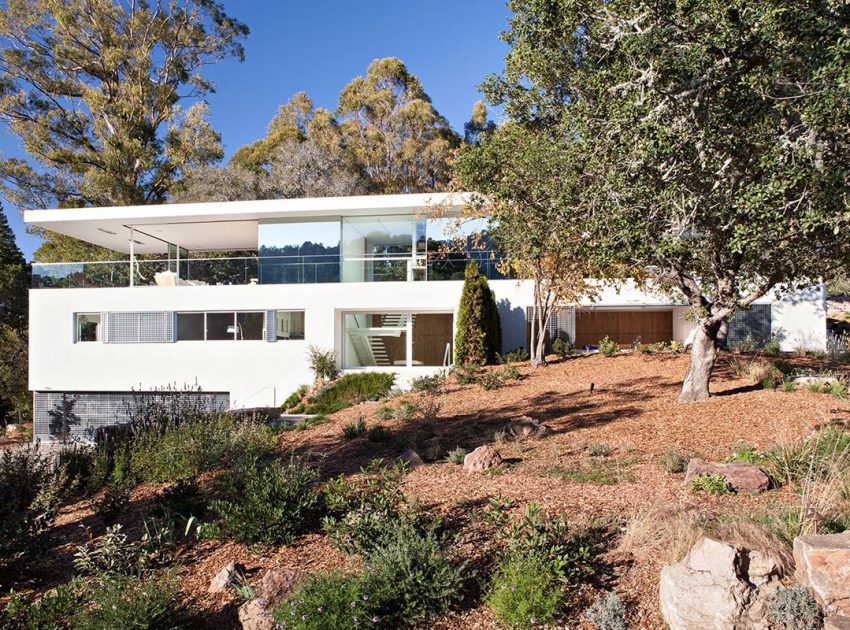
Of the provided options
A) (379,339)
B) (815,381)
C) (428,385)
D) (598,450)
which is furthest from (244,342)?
(815,381)

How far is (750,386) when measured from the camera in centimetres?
1041

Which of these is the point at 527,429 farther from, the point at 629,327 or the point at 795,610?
the point at 629,327

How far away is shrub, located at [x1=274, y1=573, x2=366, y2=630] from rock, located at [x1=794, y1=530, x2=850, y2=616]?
8.64 feet

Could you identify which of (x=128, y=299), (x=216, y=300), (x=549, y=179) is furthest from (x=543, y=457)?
(x=128, y=299)

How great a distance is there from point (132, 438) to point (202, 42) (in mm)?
25986

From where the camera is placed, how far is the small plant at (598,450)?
6.77 m

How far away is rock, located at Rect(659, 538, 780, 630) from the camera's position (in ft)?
11.6

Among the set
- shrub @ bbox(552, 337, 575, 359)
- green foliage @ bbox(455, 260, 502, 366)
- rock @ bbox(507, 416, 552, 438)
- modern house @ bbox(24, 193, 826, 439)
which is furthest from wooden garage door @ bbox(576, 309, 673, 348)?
rock @ bbox(507, 416, 552, 438)

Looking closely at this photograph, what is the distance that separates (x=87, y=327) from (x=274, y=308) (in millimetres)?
5882

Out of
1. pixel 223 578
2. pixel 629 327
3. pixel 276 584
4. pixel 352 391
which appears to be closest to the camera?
pixel 276 584

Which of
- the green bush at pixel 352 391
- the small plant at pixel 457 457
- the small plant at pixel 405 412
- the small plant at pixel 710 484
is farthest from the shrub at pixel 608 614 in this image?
the green bush at pixel 352 391

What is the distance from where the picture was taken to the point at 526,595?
3742mm

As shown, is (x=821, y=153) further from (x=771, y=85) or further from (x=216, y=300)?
(x=216, y=300)

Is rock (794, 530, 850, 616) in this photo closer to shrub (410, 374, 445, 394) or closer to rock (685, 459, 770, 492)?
rock (685, 459, 770, 492)
